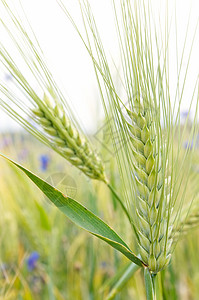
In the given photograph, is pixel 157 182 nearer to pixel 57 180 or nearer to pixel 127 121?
pixel 127 121

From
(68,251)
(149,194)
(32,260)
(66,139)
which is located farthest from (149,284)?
(32,260)

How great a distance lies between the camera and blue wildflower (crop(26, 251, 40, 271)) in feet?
4.20

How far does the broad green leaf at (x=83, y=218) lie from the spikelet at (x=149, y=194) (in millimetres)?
23

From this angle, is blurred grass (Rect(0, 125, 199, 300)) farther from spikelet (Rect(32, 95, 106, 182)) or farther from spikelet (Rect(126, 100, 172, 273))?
spikelet (Rect(126, 100, 172, 273))

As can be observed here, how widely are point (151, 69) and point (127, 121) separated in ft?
0.24

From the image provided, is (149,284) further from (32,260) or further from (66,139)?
(32,260)

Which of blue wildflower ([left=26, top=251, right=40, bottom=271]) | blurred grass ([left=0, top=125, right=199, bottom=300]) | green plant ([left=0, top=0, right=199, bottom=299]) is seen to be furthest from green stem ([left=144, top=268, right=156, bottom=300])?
blue wildflower ([left=26, top=251, right=40, bottom=271])

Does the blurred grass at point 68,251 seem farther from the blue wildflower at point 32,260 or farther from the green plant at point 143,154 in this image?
the green plant at point 143,154

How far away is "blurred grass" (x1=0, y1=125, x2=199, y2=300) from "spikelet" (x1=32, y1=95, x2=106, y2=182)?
261mm

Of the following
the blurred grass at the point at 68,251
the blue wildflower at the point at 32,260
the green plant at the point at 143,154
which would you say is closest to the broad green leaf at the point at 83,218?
the green plant at the point at 143,154

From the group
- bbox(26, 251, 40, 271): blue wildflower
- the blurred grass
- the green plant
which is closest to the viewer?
the green plant

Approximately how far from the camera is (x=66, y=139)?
2.04 ft

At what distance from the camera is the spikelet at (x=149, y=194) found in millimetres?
495

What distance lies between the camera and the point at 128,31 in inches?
19.4
